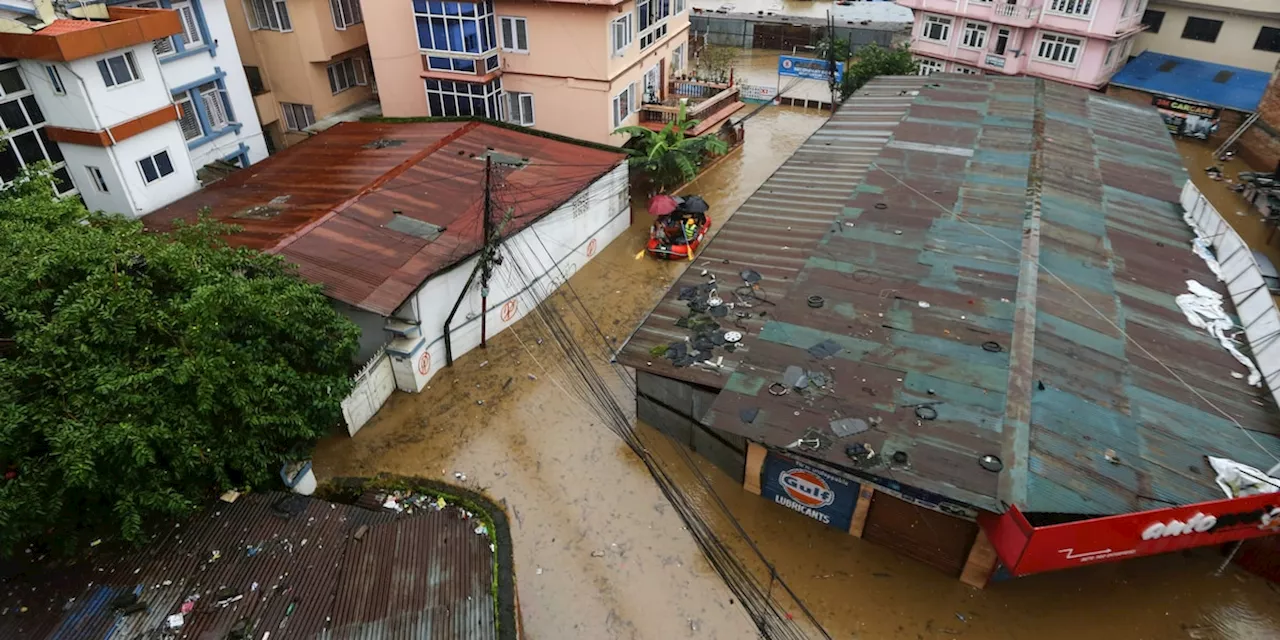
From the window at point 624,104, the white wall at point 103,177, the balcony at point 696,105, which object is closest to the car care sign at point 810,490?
the window at point 624,104

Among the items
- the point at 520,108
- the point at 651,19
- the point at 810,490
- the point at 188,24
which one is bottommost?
the point at 810,490

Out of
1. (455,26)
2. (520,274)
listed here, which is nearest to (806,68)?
(455,26)

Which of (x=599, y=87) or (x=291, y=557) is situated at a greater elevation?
(x=599, y=87)

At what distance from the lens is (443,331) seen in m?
20.7

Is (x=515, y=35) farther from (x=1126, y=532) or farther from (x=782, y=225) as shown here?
(x=1126, y=532)

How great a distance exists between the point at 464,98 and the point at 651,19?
31.3ft

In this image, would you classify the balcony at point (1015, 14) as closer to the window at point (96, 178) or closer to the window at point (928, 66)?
the window at point (928, 66)

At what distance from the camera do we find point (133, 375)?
1163cm

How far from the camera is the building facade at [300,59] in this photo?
2878 centimetres

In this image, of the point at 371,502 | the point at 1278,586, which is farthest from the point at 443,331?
the point at 1278,586

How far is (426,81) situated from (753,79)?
27152mm

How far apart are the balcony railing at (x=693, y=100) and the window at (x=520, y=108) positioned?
535cm

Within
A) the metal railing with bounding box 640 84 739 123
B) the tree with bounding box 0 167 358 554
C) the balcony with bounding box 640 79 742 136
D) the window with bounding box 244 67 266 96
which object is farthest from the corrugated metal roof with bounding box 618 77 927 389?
the window with bounding box 244 67 266 96

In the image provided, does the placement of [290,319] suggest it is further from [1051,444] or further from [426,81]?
[426,81]
